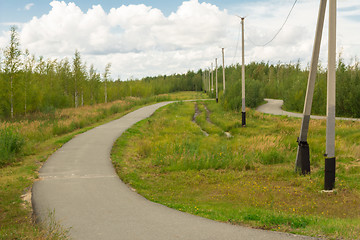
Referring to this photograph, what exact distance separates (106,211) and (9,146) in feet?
24.9

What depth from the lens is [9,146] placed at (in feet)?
41.1

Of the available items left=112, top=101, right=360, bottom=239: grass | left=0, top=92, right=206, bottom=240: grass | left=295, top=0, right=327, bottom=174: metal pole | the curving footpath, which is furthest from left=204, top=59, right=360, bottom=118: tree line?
the curving footpath

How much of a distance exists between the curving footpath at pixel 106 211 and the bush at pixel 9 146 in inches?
66.2

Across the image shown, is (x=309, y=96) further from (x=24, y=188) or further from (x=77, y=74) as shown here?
(x=77, y=74)

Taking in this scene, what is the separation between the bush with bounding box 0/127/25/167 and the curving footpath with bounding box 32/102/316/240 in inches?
66.2

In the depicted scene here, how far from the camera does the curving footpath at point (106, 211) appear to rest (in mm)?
5785

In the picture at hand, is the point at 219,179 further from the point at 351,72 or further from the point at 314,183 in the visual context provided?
the point at 351,72

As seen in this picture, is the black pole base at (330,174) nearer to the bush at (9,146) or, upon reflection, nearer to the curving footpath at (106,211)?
the curving footpath at (106,211)

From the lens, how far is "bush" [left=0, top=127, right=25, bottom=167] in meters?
12.1

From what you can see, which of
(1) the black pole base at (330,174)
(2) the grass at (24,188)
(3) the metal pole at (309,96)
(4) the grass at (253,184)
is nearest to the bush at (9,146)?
(2) the grass at (24,188)

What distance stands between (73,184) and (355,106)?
93.1 ft

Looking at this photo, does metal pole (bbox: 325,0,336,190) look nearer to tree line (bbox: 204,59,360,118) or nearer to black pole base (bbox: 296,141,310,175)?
black pole base (bbox: 296,141,310,175)

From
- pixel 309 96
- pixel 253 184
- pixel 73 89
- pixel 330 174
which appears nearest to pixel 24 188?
pixel 253 184

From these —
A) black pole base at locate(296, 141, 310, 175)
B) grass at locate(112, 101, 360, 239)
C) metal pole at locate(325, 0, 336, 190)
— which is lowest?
grass at locate(112, 101, 360, 239)
